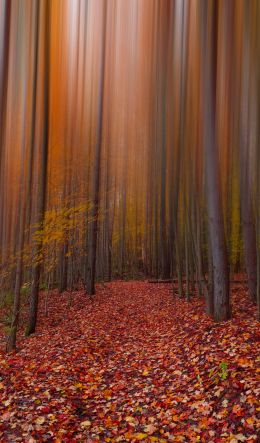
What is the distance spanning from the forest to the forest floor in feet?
0.12

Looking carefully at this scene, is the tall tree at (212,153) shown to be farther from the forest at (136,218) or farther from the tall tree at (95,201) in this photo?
the tall tree at (95,201)

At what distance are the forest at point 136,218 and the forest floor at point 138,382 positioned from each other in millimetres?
35

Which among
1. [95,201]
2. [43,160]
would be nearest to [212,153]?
[43,160]

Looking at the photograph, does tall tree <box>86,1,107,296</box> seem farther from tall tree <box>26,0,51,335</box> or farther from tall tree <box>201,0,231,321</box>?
tall tree <box>201,0,231,321</box>

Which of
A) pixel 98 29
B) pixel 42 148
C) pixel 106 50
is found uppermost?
pixel 98 29

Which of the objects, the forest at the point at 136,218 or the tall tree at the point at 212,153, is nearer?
the forest at the point at 136,218

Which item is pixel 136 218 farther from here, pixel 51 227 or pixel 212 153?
pixel 212 153

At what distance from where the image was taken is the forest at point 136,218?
5.96m

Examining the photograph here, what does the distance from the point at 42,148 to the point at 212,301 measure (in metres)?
7.65

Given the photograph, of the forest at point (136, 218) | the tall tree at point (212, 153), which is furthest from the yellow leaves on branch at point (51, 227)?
the tall tree at point (212, 153)

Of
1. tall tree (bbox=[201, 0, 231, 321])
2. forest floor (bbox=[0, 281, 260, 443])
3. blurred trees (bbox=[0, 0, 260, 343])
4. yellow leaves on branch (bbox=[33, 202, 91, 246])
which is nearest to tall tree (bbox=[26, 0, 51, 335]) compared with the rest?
blurred trees (bbox=[0, 0, 260, 343])

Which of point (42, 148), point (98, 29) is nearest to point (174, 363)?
point (42, 148)

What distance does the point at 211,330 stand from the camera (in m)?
8.62

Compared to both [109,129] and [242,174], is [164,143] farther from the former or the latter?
[242,174]
